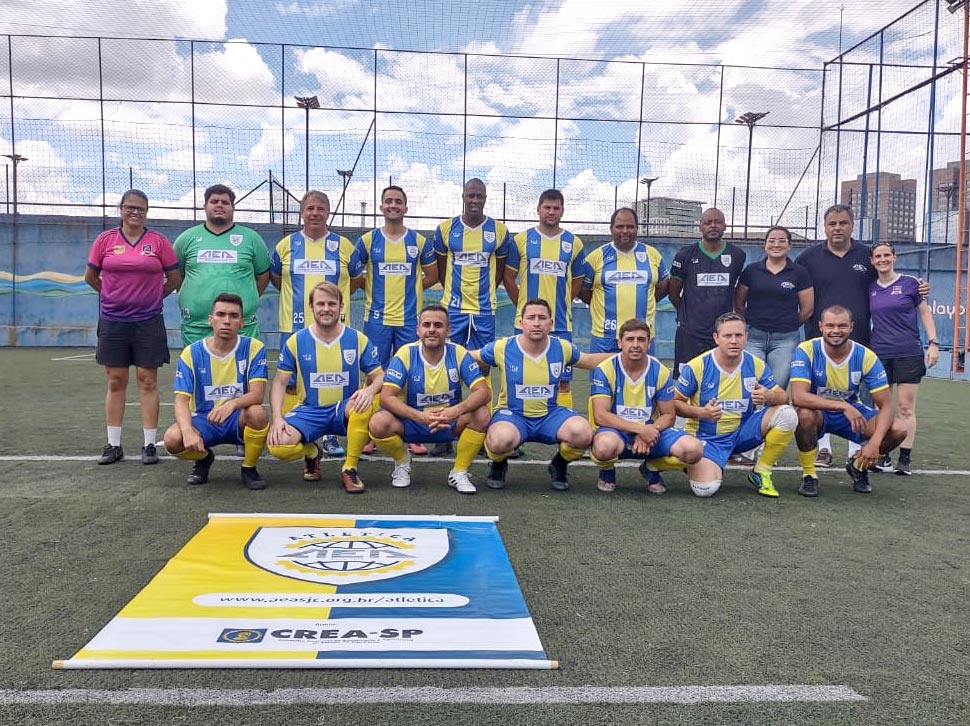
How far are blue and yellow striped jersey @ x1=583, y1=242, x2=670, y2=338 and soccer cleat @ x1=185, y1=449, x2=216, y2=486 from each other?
292cm

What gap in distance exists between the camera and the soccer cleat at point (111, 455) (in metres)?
4.81

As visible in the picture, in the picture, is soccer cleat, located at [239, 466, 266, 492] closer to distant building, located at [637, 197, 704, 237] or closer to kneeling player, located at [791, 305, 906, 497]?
kneeling player, located at [791, 305, 906, 497]

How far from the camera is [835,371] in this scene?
4.64 meters

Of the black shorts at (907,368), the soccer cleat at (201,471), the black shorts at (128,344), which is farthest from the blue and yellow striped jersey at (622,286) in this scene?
the black shorts at (128,344)

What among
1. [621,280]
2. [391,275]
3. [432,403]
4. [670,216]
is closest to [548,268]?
[621,280]

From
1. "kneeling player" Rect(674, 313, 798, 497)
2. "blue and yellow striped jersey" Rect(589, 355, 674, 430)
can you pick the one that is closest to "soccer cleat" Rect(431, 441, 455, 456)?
"blue and yellow striped jersey" Rect(589, 355, 674, 430)

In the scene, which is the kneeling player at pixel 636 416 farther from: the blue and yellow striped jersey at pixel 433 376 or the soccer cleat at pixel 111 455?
the soccer cleat at pixel 111 455

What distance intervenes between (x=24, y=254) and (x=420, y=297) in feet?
48.7

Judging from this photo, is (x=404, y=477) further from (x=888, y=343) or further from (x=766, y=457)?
(x=888, y=343)

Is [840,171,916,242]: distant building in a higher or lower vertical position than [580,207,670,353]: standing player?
higher

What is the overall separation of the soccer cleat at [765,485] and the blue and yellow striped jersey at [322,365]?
8.47 ft

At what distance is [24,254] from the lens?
53.8 ft

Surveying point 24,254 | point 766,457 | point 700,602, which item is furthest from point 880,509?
point 24,254

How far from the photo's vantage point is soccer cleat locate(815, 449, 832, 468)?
5.49 m
